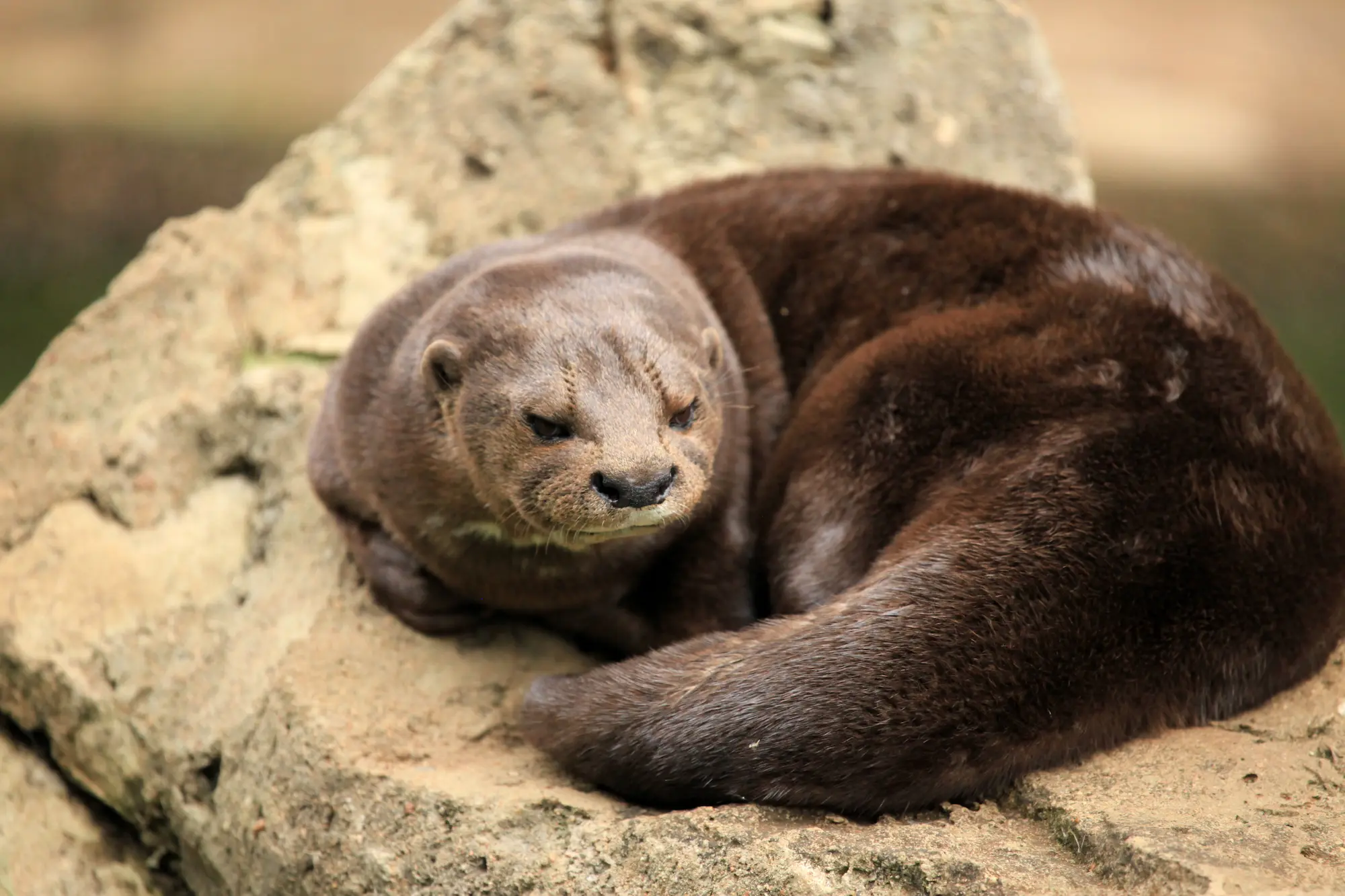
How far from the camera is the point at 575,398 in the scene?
2.82 m

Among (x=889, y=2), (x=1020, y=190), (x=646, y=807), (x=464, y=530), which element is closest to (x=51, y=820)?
(x=464, y=530)

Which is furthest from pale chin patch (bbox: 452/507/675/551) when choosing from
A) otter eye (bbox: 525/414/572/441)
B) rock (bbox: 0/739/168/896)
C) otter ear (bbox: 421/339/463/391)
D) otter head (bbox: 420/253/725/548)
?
rock (bbox: 0/739/168/896)

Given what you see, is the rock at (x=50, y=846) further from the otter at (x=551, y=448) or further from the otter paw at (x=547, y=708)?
the otter paw at (x=547, y=708)

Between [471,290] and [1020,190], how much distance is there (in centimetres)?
151

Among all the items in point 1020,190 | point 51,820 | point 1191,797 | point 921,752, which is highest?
point 1020,190

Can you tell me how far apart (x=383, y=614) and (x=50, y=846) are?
3.39 ft

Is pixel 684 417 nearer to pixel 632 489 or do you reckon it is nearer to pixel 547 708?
pixel 632 489

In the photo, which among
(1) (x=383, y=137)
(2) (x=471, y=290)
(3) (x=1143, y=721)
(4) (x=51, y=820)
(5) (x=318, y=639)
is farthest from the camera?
(1) (x=383, y=137)

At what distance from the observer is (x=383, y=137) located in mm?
4918

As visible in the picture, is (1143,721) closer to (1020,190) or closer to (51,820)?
(1020,190)

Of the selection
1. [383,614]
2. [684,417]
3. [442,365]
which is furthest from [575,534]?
[383,614]

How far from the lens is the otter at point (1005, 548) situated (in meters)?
2.59

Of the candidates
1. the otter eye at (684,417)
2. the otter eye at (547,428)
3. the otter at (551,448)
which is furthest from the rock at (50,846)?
the otter eye at (684,417)

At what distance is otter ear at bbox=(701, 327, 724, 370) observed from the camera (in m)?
3.16
